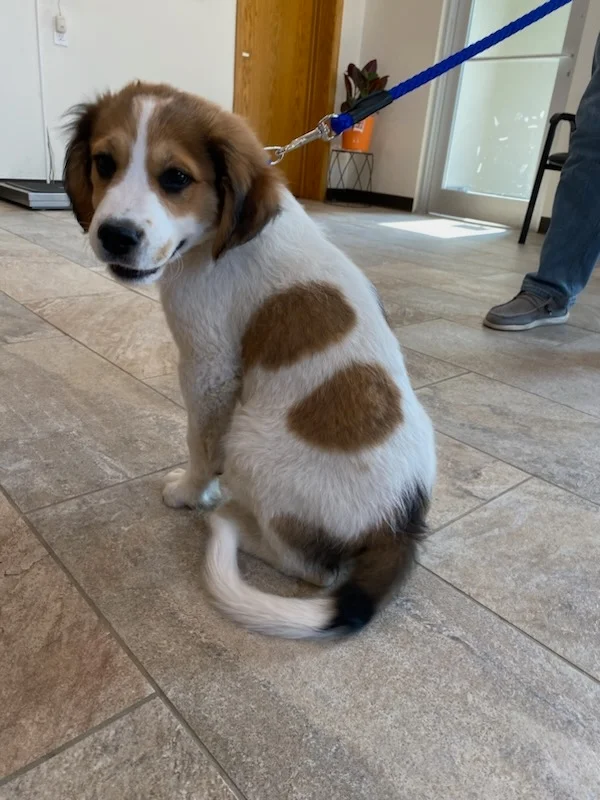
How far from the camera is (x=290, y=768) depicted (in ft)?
2.78

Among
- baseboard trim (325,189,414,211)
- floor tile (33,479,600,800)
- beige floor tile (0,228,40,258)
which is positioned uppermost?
floor tile (33,479,600,800)

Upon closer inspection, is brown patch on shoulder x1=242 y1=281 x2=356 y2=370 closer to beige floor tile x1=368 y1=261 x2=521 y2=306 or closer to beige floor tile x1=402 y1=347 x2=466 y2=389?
beige floor tile x1=402 y1=347 x2=466 y2=389

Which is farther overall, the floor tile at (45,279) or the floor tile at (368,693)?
the floor tile at (45,279)

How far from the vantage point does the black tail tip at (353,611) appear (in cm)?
102

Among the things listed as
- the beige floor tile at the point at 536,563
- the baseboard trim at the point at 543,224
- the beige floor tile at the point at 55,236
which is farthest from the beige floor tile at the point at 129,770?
the baseboard trim at the point at 543,224

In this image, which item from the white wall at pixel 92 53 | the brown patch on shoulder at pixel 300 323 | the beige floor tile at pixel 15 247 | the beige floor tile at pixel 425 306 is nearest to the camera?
the brown patch on shoulder at pixel 300 323

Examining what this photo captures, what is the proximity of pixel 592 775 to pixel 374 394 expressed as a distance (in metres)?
0.65

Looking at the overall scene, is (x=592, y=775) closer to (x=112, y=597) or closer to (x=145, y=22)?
(x=112, y=597)

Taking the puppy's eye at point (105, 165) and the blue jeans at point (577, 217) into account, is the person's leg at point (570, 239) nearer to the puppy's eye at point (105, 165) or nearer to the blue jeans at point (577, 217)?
the blue jeans at point (577, 217)

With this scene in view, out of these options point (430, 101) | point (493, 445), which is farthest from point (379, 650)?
point (430, 101)

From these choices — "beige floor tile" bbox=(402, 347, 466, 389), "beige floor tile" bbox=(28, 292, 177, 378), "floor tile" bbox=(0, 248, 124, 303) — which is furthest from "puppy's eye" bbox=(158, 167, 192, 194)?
"floor tile" bbox=(0, 248, 124, 303)

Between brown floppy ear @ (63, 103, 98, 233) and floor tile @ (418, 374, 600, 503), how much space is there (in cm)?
118

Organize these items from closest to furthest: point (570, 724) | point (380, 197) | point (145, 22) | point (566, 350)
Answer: point (570, 724)
point (566, 350)
point (145, 22)
point (380, 197)

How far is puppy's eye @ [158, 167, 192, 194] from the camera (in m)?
1.08
